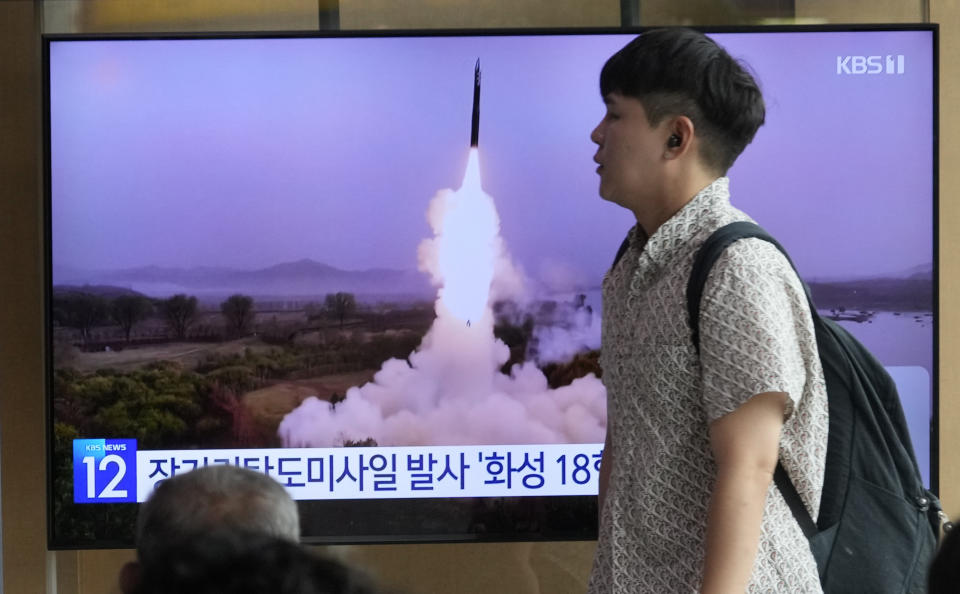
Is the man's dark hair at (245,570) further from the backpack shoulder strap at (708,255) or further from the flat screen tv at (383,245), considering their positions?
A: the flat screen tv at (383,245)

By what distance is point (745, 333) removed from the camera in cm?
140

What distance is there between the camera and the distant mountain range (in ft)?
9.11

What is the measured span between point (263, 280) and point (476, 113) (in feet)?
2.31

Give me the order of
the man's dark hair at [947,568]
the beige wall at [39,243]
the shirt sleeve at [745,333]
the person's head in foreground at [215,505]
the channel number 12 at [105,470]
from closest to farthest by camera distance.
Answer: the man's dark hair at [947,568], the person's head in foreground at [215,505], the shirt sleeve at [745,333], the channel number 12 at [105,470], the beige wall at [39,243]

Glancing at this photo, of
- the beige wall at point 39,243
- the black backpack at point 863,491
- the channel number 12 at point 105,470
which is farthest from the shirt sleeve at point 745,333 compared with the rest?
the channel number 12 at point 105,470

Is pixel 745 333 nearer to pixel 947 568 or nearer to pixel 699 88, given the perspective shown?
pixel 699 88

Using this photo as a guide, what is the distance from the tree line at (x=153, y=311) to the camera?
2770mm

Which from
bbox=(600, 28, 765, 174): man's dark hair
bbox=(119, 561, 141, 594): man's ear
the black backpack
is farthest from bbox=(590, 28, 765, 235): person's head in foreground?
bbox=(119, 561, 141, 594): man's ear

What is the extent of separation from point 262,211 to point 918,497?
182cm

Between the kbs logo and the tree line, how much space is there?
1426 millimetres

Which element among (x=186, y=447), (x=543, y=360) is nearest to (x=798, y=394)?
(x=543, y=360)

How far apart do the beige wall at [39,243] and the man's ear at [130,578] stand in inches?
80.4

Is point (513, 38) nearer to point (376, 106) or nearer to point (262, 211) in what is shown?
point (376, 106)

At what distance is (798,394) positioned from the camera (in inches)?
55.9
